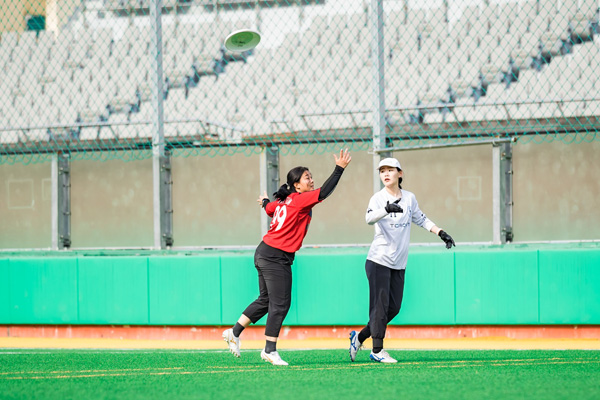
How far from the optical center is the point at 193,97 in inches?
468

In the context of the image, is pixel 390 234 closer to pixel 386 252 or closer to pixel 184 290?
pixel 386 252

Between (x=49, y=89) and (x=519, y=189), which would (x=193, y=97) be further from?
(x=519, y=189)

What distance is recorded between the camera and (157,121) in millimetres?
9883

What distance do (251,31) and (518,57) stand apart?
4.32m

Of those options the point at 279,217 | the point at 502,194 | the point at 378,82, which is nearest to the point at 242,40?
the point at 378,82

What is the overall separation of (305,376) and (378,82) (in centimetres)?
449

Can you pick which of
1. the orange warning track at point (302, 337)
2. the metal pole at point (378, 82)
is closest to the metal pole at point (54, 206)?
the orange warning track at point (302, 337)

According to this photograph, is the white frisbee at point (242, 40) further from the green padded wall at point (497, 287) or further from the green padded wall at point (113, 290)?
the green padded wall at point (497, 287)

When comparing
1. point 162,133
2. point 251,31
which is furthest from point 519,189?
point 162,133

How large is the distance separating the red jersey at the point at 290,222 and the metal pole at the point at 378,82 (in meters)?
2.88

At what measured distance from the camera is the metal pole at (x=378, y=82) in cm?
918

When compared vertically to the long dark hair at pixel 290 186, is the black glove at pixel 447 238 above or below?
below

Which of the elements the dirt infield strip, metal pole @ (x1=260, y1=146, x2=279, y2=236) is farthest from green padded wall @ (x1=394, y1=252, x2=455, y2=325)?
metal pole @ (x1=260, y1=146, x2=279, y2=236)

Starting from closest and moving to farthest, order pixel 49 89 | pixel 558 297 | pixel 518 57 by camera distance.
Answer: pixel 558 297
pixel 518 57
pixel 49 89
